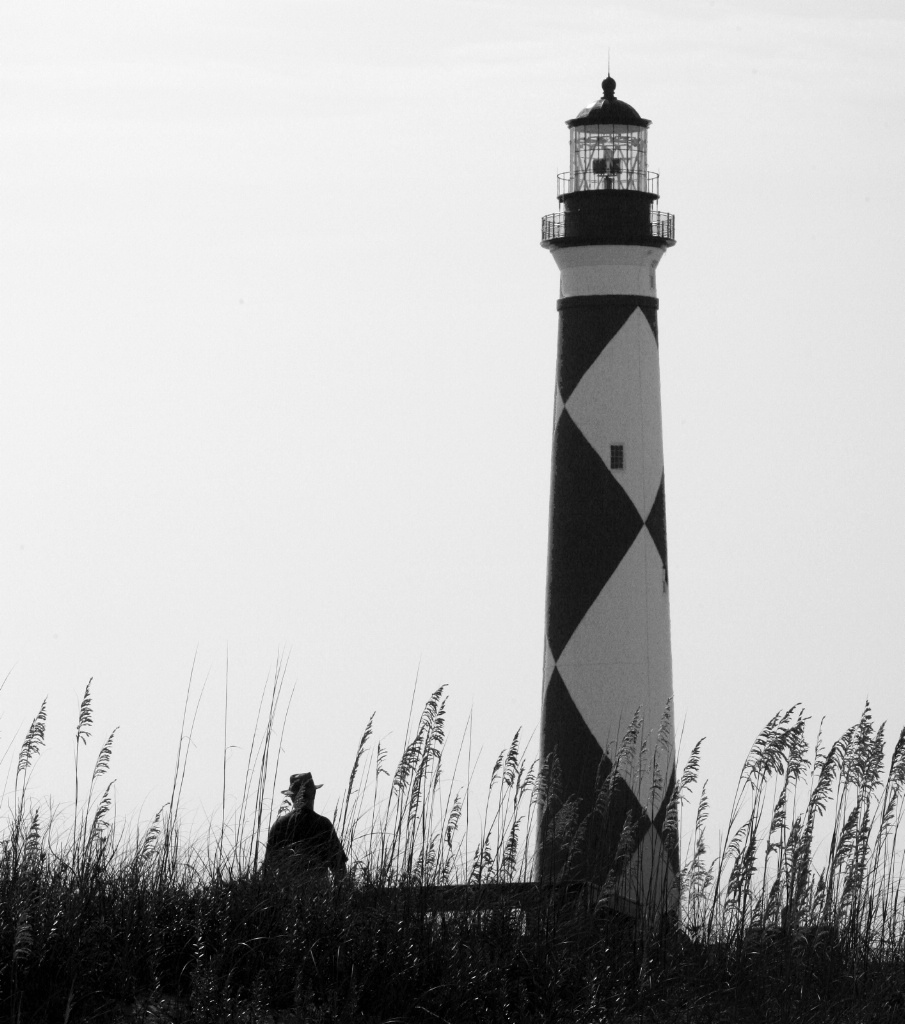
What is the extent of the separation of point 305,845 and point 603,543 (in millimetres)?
8317

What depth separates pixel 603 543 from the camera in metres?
14.9

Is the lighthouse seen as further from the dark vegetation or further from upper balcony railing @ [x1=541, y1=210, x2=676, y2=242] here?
the dark vegetation

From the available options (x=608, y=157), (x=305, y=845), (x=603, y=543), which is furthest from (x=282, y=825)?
(x=608, y=157)

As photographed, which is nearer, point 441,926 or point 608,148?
point 441,926

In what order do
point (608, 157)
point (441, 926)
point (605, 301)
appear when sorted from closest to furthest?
point (441, 926) < point (605, 301) < point (608, 157)

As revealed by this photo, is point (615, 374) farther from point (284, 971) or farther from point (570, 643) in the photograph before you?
point (284, 971)

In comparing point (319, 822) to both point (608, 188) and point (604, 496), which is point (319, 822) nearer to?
point (604, 496)

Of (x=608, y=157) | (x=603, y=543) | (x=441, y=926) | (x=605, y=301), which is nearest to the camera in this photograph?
(x=441, y=926)

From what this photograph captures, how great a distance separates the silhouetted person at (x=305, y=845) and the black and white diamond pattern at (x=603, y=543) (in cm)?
739

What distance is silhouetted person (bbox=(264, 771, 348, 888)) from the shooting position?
614 cm

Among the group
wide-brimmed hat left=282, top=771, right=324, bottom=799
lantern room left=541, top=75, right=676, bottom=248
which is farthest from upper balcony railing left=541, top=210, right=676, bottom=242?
wide-brimmed hat left=282, top=771, right=324, bottom=799

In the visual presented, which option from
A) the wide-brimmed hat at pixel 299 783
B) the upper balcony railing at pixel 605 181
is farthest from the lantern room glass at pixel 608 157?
the wide-brimmed hat at pixel 299 783

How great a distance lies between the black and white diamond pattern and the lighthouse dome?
1932 millimetres

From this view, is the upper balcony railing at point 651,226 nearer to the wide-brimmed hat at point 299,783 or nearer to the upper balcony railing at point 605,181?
the upper balcony railing at point 605,181
